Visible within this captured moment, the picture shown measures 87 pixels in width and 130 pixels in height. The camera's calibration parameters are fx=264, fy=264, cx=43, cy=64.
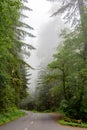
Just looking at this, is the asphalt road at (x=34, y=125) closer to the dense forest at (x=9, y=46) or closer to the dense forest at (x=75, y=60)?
the dense forest at (x=75, y=60)

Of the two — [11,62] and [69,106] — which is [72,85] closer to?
[69,106]

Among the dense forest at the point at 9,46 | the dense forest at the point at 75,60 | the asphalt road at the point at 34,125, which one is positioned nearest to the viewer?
the dense forest at the point at 9,46

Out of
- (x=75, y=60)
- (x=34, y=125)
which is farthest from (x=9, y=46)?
(x=75, y=60)

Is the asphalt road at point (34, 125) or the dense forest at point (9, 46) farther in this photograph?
the asphalt road at point (34, 125)

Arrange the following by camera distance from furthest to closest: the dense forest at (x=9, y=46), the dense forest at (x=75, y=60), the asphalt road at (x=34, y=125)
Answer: the dense forest at (x=75, y=60) → the asphalt road at (x=34, y=125) → the dense forest at (x=9, y=46)

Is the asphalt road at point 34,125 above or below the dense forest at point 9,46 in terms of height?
below

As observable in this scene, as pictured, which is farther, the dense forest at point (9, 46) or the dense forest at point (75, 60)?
the dense forest at point (75, 60)

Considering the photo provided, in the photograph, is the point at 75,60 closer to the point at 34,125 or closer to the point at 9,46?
the point at 34,125

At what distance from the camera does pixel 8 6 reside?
37.0ft

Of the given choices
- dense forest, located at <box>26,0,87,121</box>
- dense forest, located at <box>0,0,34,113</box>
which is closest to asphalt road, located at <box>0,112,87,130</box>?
dense forest, located at <box>26,0,87,121</box>

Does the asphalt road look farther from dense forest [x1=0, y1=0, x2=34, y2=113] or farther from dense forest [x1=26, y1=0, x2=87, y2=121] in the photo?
dense forest [x1=0, y1=0, x2=34, y2=113]

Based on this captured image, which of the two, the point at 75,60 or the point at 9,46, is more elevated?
the point at 9,46

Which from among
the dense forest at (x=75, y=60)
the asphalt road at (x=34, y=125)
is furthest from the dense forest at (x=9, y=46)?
the dense forest at (x=75, y=60)

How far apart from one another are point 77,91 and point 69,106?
67.9 inches
